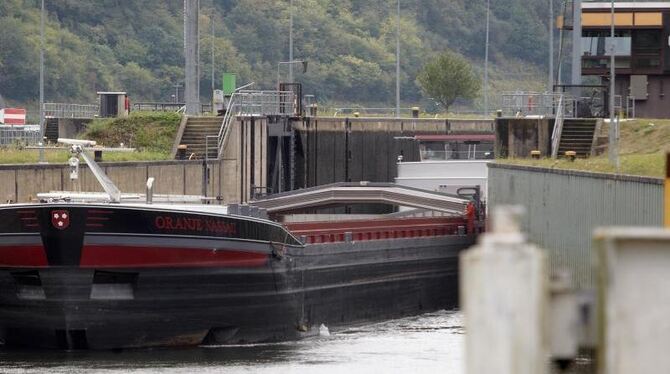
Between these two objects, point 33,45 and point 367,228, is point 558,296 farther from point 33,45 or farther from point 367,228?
point 33,45

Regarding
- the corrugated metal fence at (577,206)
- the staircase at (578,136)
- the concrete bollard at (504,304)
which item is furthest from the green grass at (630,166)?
the concrete bollard at (504,304)

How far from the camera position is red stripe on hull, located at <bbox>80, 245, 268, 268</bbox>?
3141cm

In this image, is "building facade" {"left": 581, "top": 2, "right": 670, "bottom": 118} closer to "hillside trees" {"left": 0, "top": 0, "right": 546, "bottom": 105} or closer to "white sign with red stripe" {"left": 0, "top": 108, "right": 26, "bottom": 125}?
"white sign with red stripe" {"left": 0, "top": 108, "right": 26, "bottom": 125}

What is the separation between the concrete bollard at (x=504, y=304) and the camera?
7.79m

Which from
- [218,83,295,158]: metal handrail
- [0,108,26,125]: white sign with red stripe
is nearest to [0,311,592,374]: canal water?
[218,83,295,158]: metal handrail

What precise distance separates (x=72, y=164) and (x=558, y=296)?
28323 millimetres

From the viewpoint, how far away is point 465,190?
54562 mm

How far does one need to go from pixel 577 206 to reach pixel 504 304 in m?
23.9

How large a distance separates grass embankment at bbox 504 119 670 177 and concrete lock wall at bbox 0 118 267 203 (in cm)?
1044

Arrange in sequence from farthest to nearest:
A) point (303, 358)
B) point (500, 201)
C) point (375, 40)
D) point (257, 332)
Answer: point (375, 40) < point (500, 201) < point (257, 332) < point (303, 358)

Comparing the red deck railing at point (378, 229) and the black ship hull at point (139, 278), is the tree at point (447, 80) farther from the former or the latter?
the black ship hull at point (139, 278)

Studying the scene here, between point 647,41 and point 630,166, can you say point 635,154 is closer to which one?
point 630,166

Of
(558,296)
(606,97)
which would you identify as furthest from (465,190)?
(558,296)

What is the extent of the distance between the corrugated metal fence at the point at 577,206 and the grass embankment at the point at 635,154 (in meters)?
0.57
